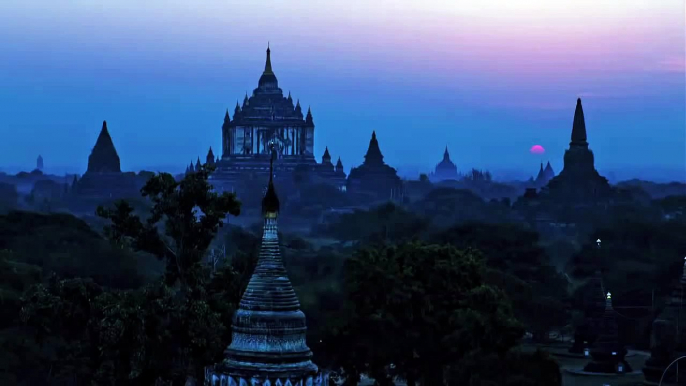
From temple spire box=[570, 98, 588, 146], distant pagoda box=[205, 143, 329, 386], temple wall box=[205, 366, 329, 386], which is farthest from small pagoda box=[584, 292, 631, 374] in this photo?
temple spire box=[570, 98, 588, 146]

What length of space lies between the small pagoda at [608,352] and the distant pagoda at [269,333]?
32721 millimetres

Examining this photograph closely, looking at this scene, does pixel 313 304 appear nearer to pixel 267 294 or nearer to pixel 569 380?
pixel 569 380

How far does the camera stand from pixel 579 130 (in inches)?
7116

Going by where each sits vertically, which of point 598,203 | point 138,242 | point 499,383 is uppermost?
point 598,203

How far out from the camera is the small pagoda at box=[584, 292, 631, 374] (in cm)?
6481

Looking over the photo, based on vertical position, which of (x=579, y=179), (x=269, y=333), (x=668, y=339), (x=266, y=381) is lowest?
(x=266, y=381)

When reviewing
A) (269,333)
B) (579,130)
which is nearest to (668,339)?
(269,333)

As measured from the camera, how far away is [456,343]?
50250mm

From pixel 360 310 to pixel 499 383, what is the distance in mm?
6358

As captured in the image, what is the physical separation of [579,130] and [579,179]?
28.1 ft

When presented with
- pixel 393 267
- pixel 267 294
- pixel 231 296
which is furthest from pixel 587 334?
pixel 267 294

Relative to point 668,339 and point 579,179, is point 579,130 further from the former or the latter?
point 668,339

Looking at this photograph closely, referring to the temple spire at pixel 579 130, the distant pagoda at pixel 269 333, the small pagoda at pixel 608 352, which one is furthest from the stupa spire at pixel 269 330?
the temple spire at pixel 579 130

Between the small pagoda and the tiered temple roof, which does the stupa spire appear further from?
the small pagoda
